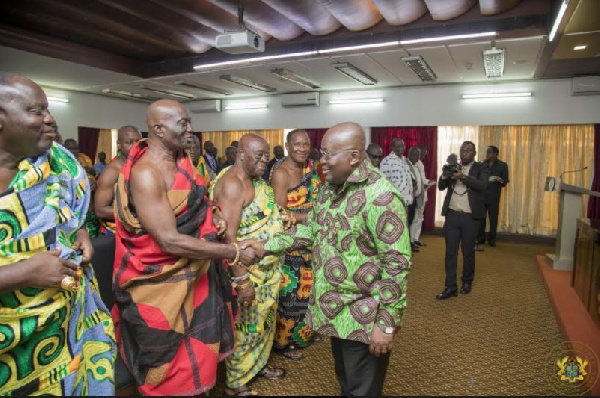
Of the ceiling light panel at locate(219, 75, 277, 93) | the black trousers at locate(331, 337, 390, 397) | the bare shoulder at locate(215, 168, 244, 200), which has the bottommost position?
the black trousers at locate(331, 337, 390, 397)

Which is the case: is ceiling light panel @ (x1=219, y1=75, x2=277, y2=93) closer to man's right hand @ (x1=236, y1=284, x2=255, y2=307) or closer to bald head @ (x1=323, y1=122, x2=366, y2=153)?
man's right hand @ (x1=236, y1=284, x2=255, y2=307)

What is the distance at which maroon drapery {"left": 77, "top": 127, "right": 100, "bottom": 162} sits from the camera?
1010cm

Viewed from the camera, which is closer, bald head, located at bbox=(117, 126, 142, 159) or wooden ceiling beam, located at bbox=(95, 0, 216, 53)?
bald head, located at bbox=(117, 126, 142, 159)

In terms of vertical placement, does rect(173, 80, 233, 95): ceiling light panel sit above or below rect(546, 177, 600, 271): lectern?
above

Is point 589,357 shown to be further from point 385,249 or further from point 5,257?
point 5,257

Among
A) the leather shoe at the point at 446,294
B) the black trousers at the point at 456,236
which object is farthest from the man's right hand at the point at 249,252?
the leather shoe at the point at 446,294

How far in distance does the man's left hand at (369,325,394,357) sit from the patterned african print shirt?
3 cm

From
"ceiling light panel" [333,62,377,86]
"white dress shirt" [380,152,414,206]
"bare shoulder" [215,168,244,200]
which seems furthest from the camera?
"ceiling light panel" [333,62,377,86]

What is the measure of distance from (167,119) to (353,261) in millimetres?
1071

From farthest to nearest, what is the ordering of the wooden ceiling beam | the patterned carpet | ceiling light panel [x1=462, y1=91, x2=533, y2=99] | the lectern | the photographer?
ceiling light panel [x1=462, y1=91, x2=533, y2=99], the wooden ceiling beam, the lectern, the photographer, the patterned carpet

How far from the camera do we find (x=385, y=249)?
1703 millimetres

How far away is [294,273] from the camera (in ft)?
10.2

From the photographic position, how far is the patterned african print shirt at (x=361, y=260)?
1693mm

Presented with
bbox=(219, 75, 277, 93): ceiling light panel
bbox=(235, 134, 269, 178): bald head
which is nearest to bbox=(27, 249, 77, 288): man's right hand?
bbox=(235, 134, 269, 178): bald head
